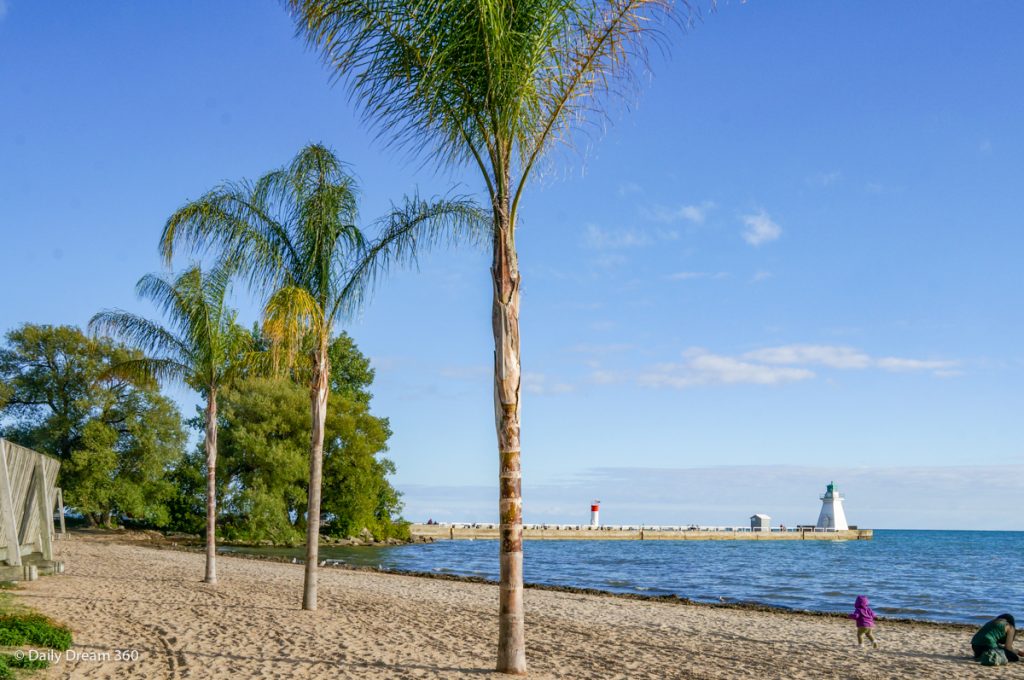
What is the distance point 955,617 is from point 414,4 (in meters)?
23.8

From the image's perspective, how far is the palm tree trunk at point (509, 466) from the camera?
8.53 meters

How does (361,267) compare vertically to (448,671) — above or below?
above

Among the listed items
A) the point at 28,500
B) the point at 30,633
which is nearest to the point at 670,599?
the point at 28,500

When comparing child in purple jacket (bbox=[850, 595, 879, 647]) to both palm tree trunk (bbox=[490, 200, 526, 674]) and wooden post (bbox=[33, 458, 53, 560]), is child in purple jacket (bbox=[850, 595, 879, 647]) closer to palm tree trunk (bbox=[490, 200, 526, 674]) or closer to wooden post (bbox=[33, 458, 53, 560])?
palm tree trunk (bbox=[490, 200, 526, 674])

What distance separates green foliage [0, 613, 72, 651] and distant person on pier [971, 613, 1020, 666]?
1389 centimetres

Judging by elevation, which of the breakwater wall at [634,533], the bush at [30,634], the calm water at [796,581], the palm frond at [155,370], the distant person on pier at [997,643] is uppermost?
the palm frond at [155,370]

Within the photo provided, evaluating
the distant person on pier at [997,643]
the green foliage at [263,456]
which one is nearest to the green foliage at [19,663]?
the distant person on pier at [997,643]

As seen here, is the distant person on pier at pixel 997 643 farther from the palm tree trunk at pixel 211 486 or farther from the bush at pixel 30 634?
the palm tree trunk at pixel 211 486

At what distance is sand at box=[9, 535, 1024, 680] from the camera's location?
9.54 metres

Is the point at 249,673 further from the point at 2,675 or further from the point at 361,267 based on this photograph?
the point at 361,267

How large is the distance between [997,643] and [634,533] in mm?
80844

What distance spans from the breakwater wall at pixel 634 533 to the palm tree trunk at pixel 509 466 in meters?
70.0

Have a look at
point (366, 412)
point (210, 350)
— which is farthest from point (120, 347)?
point (210, 350)

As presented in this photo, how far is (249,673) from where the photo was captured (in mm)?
8852
